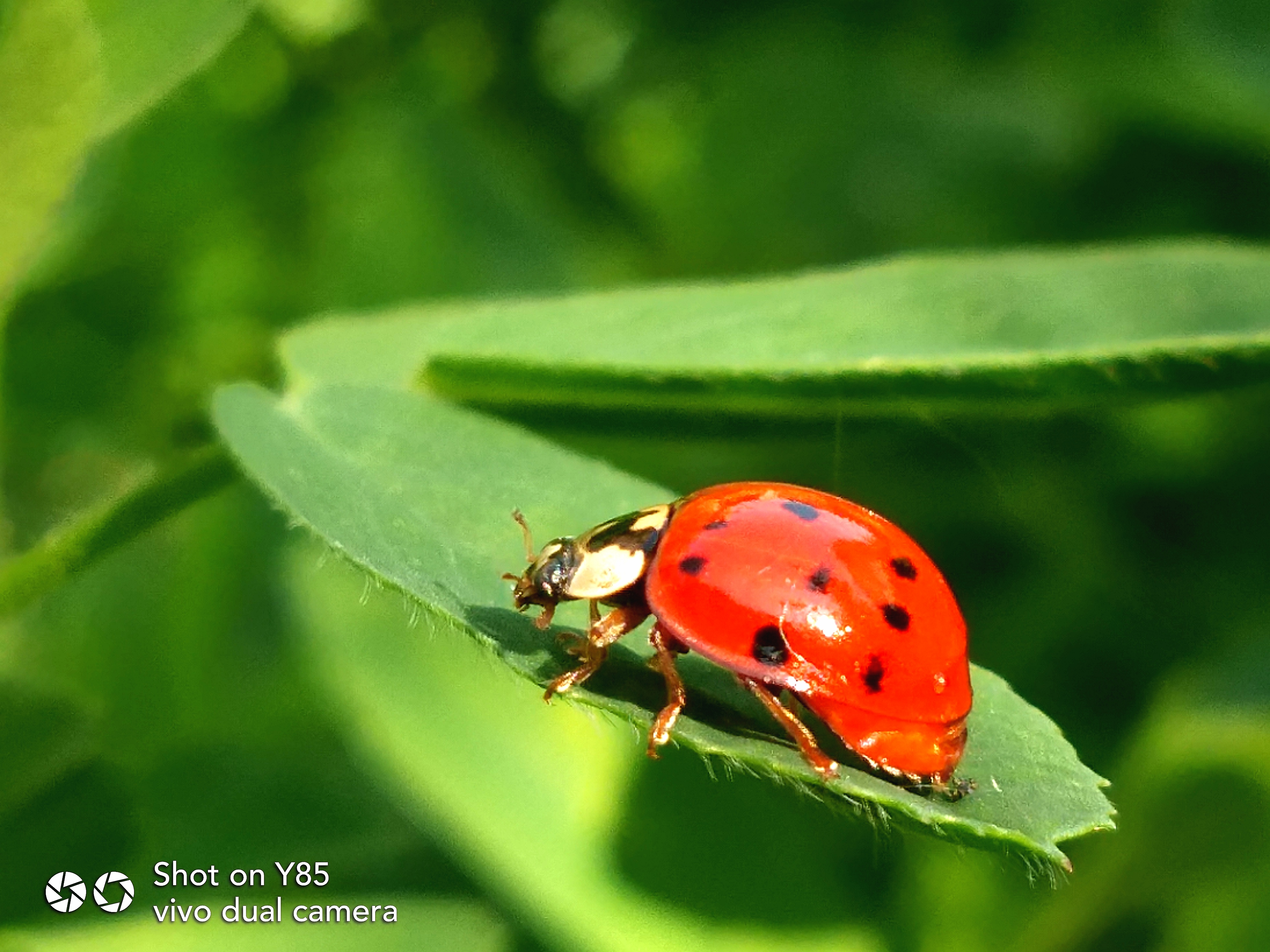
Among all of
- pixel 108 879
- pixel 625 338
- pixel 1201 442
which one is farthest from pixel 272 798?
pixel 1201 442

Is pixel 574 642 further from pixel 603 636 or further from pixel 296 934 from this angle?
pixel 296 934

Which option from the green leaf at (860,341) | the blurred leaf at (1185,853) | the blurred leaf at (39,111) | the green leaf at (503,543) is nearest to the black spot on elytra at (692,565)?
the green leaf at (503,543)

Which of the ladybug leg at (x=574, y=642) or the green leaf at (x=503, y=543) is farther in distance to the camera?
the ladybug leg at (x=574, y=642)

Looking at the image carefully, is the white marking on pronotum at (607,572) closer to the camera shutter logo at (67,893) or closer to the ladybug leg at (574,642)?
the ladybug leg at (574,642)

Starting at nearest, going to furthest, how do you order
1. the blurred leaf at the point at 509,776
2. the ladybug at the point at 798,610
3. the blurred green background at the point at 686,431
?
the ladybug at the point at 798,610, the blurred leaf at the point at 509,776, the blurred green background at the point at 686,431

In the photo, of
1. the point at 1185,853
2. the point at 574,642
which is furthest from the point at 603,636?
the point at 1185,853
